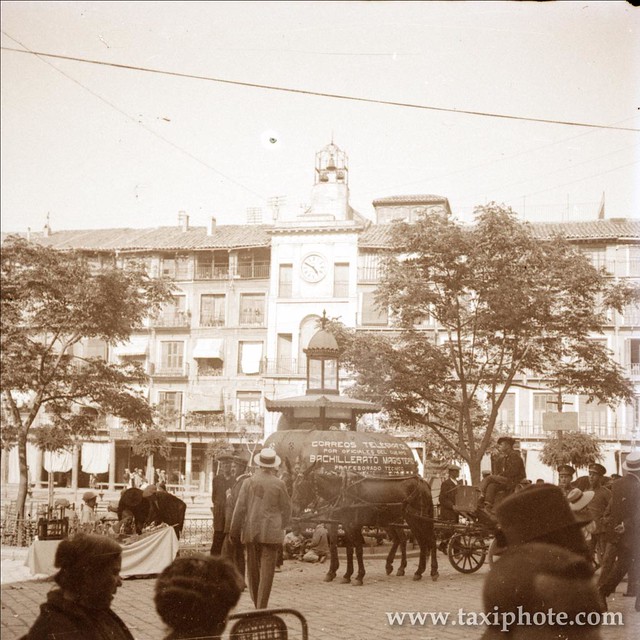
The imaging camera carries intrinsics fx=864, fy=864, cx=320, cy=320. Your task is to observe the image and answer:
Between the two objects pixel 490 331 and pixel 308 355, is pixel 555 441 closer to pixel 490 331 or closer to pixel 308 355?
pixel 490 331

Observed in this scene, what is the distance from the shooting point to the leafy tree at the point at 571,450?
880cm

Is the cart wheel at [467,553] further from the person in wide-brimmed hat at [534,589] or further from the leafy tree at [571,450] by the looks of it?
the person in wide-brimmed hat at [534,589]

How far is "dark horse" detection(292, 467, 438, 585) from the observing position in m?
9.43

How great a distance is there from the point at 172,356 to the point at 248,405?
79 cm

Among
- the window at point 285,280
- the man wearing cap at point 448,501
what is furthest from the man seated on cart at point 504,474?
the window at point 285,280

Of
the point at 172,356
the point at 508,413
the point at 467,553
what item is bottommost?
the point at 467,553

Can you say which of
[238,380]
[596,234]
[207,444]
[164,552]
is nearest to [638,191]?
[596,234]

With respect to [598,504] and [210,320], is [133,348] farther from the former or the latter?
[598,504]

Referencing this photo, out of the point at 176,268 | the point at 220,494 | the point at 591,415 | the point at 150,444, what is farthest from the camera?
the point at 591,415

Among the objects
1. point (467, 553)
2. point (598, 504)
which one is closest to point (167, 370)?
point (467, 553)

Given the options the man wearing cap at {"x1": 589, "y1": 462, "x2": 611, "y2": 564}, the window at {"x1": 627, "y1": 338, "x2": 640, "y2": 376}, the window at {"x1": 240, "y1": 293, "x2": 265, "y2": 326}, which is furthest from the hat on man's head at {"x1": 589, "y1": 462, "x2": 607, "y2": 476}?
the window at {"x1": 240, "y1": 293, "x2": 265, "y2": 326}

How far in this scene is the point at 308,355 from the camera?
25.2 ft

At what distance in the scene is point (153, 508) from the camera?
625cm

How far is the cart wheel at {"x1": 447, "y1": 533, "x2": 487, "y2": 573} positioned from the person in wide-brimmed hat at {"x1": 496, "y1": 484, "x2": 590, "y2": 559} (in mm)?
5986
